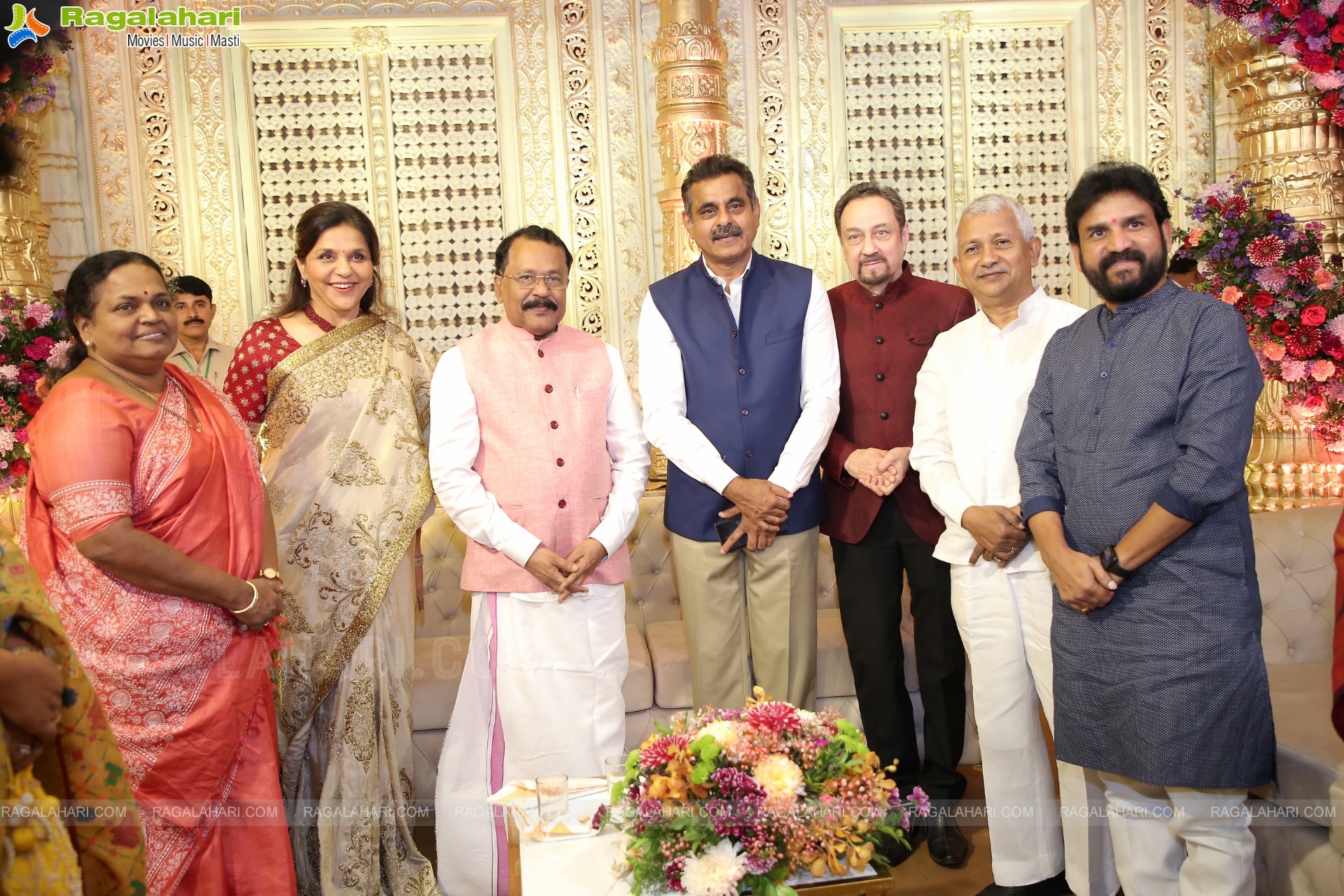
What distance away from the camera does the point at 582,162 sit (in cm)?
453

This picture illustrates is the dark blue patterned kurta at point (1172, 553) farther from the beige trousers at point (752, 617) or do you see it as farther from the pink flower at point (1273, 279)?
the pink flower at point (1273, 279)

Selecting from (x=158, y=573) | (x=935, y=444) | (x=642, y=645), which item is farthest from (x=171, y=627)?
(x=935, y=444)

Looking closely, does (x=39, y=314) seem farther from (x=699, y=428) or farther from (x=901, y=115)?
(x=901, y=115)

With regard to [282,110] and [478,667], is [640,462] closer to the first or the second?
[478,667]

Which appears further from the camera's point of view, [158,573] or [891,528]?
[891,528]

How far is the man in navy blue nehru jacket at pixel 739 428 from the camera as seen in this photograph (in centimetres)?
271

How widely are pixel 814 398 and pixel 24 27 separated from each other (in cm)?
375

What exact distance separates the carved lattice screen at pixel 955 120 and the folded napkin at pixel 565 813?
10.8ft

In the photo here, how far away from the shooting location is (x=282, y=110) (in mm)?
4453

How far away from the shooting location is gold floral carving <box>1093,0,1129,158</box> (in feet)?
15.2

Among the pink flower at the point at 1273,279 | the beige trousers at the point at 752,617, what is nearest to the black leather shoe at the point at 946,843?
the beige trousers at the point at 752,617

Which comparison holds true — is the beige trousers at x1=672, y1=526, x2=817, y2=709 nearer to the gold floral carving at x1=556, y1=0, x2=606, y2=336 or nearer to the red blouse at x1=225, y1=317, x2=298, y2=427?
the red blouse at x1=225, y1=317, x2=298, y2=427

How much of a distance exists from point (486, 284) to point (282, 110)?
1162 mm

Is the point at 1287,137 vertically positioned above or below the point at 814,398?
above
